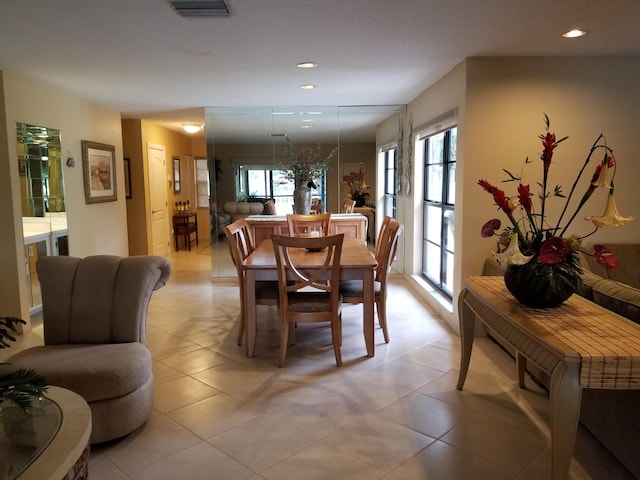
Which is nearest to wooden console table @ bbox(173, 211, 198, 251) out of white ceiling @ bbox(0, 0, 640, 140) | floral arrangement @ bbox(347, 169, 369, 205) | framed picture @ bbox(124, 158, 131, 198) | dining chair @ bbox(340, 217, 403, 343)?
framed picture @ bbox(124, 158, 131, 198)

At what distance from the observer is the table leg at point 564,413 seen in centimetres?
166

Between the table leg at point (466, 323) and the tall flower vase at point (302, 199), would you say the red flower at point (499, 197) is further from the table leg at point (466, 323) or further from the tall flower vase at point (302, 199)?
the tall flower vase at point (302, 199)

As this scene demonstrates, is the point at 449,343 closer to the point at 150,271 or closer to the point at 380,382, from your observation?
the point at 380,382

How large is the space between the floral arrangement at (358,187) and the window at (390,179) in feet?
1.25

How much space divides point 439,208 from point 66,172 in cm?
407

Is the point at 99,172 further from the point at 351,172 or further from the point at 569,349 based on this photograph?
the point at 569,349

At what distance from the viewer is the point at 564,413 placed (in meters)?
1.69

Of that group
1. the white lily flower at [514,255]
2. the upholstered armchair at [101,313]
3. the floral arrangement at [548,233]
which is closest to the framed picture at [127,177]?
the upholstered armchair at [101,313]

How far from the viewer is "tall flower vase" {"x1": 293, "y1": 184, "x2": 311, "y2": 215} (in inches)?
217

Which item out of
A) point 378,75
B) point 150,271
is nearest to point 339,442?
point 150,271

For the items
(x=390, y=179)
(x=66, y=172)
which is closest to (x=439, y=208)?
(x=390, y=179)

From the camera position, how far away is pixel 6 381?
1.44 m

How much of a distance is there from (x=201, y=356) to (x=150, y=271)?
3.52ft

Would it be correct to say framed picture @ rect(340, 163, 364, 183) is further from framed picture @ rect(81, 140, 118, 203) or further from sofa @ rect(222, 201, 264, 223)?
framed picture @ rect(81, 140, 118, 203)
